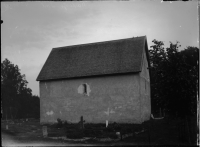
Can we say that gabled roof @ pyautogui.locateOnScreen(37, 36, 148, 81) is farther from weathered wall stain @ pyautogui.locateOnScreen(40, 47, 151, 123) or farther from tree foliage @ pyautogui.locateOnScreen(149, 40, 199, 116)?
tree foliage @ pyautogui.locateOnScreen(149, 40, 199, 116)

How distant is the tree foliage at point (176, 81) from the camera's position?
11.1 metres

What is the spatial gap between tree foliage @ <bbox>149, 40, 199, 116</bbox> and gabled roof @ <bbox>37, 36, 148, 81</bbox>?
31.6ft

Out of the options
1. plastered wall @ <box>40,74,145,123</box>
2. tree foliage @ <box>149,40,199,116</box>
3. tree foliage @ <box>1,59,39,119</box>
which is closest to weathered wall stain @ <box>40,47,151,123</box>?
plastered wall @ <box>40,74,145,123</box>

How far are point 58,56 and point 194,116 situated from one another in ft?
61.6

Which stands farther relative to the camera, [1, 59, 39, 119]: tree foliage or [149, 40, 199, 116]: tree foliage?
[1, 59, 39, 119]: tree foliage

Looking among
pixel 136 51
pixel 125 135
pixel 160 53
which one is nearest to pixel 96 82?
pixel 136 51

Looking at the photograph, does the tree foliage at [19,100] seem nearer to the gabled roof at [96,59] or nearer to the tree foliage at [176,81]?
the gabled roof at [96,59]

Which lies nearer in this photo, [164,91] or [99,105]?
[164,91]

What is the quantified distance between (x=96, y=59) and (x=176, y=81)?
1386 cm

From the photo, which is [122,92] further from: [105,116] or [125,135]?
[125,135]

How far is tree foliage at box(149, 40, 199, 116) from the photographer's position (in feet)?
36.3

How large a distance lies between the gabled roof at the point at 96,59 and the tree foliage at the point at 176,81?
962 centimetres

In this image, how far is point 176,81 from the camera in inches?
445

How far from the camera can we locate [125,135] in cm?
1441
